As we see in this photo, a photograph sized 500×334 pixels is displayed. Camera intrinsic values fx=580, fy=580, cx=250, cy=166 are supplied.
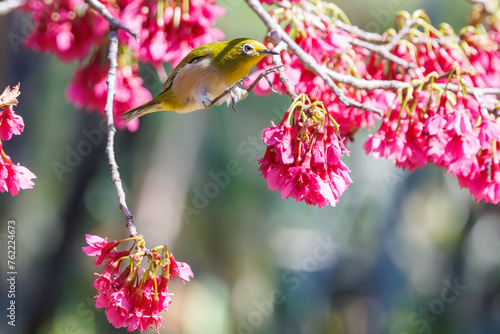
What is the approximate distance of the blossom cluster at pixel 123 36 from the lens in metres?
2.38

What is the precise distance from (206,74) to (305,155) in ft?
2.30

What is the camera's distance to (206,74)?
2156 mm

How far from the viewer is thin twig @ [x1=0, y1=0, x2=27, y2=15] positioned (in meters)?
2.55

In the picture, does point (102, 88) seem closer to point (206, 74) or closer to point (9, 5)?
point (9, 5)

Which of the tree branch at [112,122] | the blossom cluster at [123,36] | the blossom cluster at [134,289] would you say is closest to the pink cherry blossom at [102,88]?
the blossom cluster at [123,36]

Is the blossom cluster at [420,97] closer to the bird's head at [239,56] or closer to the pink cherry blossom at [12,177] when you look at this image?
the bird's head at [239,56]

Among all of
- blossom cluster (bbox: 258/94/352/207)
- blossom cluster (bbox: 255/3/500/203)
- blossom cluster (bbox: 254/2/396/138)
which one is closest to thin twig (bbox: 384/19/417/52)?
blossom cluster (bbox: 255/3/500/203)

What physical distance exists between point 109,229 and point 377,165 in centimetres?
378

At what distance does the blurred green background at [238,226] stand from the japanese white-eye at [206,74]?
438cm

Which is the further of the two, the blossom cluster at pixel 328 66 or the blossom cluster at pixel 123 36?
the blossom cluster at pixel 123 36

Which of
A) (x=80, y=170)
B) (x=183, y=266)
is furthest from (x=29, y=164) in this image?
(x=183, y=266)

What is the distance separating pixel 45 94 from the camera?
7.36 m

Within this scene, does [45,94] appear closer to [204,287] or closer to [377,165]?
[204,287]

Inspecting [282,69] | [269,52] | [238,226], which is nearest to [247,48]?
[269,52]
